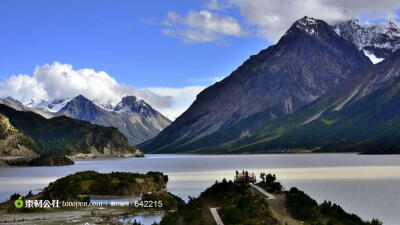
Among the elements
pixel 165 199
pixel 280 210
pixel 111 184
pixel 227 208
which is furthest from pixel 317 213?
pixel 111 184

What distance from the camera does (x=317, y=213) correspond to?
55562 millimetres

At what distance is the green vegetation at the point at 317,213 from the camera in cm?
5254

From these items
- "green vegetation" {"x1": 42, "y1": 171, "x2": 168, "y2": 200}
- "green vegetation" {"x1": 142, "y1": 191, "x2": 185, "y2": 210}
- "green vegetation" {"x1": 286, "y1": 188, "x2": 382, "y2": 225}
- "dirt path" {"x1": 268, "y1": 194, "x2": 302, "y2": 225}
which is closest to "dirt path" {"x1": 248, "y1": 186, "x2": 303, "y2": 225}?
"dirt path" {"x1": 268, "y1": 194, "x2": 302, "y2": 225}

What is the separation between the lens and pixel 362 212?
74312 mm

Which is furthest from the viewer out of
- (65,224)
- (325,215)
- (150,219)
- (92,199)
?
(92,199)

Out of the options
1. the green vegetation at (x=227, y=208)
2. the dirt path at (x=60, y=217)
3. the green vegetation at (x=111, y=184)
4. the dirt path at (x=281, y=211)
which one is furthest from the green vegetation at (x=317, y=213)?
the green vegetation at (x=111, y=184)

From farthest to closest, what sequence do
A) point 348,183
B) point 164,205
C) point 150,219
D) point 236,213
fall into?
point 348,183 < point 164,205 < point 150,219 < point 236,213

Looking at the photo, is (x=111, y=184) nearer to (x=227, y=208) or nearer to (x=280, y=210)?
(x=227, y=208)

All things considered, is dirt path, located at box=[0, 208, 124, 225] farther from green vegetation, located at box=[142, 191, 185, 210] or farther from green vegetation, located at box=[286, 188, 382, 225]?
green vegetation, located at box=[286, 188, 382, 225]

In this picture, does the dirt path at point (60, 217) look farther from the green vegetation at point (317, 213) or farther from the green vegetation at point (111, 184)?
the green vegetation at point (111, 184)

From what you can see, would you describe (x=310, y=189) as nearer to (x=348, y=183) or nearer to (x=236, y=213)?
(x=348, y=183)

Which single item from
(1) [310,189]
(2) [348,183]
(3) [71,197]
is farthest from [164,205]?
(2) [348,183]

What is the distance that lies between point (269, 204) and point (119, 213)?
23349 mm

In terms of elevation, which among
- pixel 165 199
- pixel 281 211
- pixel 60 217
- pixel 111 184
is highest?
pixel 111 184
